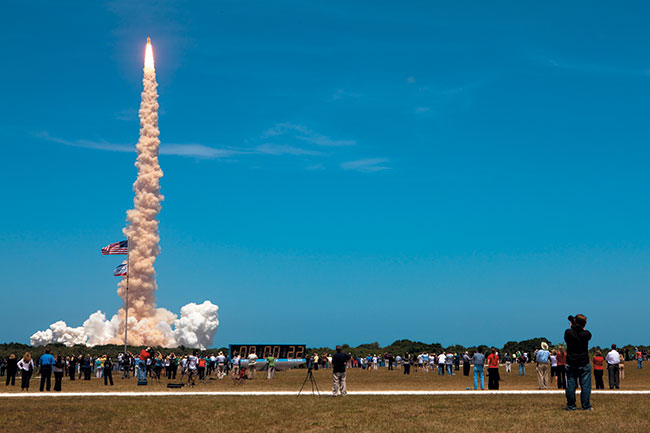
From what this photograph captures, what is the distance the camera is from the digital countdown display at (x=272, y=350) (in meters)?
57.4

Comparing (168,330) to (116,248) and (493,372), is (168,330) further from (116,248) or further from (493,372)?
(493,372)

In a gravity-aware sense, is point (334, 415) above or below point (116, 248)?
below

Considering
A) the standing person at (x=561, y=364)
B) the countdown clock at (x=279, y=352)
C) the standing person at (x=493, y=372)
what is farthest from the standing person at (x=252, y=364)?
the standing person at (x=561, y=364)

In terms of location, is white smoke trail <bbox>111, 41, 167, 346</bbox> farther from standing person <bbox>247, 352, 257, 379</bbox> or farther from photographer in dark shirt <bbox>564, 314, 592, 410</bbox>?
photographer in dark shirt <bbox>564, 314, 592, 410</bbox>

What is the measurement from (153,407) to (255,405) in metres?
2.74

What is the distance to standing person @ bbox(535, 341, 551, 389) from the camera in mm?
26966

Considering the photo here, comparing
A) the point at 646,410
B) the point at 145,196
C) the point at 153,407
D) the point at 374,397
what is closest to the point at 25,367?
the point at 153,407

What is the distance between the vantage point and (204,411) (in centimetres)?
1959

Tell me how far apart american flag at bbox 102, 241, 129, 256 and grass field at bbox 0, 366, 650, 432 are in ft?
135

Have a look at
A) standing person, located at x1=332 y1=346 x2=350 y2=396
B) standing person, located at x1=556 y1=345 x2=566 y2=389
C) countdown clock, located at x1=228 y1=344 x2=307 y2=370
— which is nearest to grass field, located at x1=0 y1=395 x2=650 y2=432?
standing person, located at x1=332 y1=346 x2=350 y2=396

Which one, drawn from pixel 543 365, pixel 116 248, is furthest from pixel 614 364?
pixel 116 248

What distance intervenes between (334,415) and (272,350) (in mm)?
41547

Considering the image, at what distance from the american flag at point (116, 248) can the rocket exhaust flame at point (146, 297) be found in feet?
68.2

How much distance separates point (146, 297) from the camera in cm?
9569
